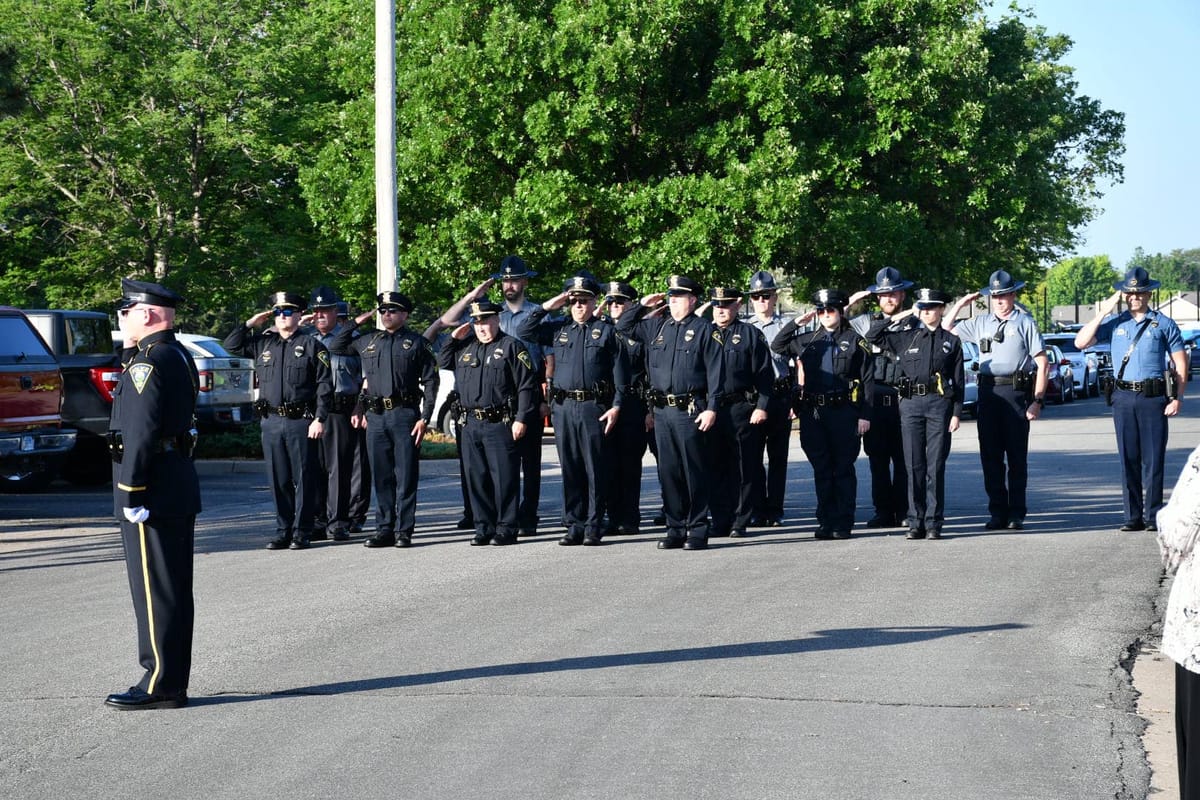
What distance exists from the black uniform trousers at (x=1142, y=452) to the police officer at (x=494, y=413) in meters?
4.79

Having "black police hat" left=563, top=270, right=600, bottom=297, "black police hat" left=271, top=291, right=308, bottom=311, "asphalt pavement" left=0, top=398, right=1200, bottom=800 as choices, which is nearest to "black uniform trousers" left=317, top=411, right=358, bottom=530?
"asphalt pavement" left=0, top=398, right=1200, bottom=800

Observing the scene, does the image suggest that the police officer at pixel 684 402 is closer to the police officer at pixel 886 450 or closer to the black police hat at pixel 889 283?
the black police hat at pixel 889 283

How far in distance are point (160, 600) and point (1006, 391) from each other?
324 inches

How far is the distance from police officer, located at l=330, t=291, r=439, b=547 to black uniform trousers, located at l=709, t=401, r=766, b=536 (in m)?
2.34

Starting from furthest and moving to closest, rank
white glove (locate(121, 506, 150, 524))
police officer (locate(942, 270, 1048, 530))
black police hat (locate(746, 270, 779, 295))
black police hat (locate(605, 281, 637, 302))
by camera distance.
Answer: black police hat (locate(605, 281, 637, 302)), black police hat (locate(746, 270, 779, 295)), police officer (locate(942, 270, 1048, 530)), white glove (locate(121, 506, 150, 524))

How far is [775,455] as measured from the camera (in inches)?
542

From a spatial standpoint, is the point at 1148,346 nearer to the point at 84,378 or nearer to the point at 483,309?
the point at 483,309

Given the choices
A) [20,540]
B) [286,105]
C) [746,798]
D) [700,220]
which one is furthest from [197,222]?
[746,798]

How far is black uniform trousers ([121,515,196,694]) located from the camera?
269 inches

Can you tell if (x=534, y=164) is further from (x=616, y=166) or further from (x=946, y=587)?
(x=946, y=587)

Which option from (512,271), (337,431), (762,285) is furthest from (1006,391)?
(337,431)

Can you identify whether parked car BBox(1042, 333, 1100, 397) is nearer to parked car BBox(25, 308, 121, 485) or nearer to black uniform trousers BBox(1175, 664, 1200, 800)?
parked car BBox(25, 308, 121, 485)

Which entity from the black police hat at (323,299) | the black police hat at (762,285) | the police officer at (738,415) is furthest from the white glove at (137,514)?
the black police hat at (762,285)

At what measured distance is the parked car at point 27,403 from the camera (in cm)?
1397
